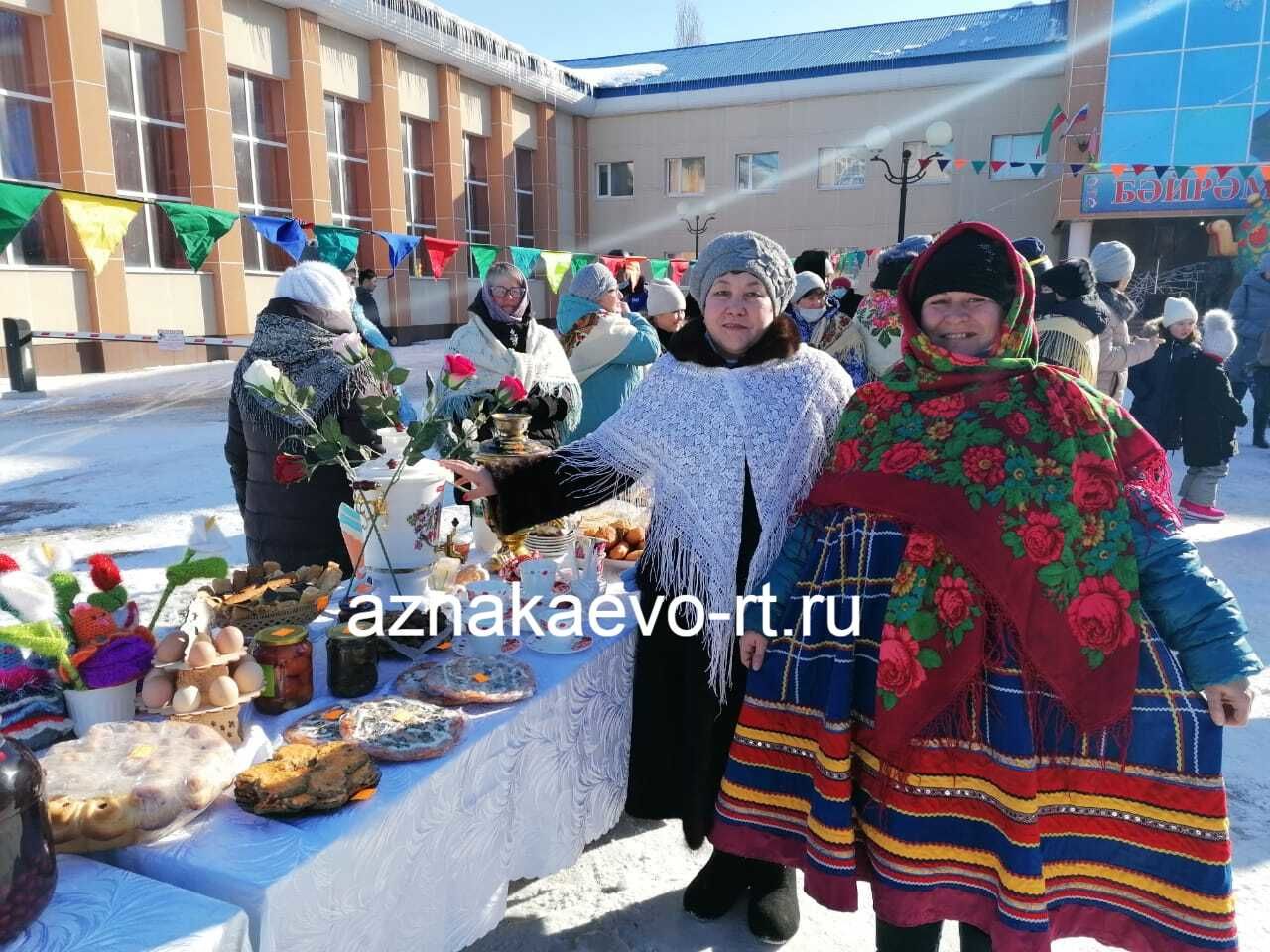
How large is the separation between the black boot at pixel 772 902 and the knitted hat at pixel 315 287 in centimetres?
204

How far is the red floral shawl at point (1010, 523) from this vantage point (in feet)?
4.80

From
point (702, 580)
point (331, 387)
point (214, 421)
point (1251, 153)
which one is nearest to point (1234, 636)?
point (702, 580)

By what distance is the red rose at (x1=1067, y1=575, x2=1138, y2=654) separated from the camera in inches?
57.1

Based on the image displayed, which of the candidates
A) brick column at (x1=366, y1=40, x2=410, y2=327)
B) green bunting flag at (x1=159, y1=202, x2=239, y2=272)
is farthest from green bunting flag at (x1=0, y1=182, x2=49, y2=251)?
brick column at (x1=366, y1=40, x2=410, y2=327)

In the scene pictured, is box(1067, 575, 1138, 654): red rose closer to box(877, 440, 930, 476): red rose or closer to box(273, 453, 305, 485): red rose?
box(877, 440, 930, 476): red rose

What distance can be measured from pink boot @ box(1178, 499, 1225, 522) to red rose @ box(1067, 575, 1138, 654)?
5152 mm

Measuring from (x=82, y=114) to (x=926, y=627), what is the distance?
43.4ft

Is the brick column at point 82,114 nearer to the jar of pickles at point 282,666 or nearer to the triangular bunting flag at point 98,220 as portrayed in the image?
the triangular bunting flag at point 98,220

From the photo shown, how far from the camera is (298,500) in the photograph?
8.57 feet

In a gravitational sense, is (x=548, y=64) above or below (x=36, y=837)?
above

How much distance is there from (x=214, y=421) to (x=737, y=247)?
8418 millimetres

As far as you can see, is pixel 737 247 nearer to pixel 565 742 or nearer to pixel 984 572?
pixel 984 572

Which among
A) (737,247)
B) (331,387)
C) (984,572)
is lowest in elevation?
(984,572)

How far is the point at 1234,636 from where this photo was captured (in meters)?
1.40
